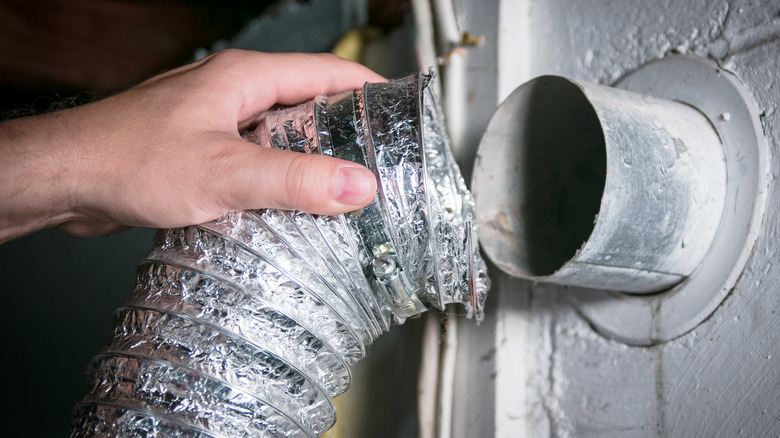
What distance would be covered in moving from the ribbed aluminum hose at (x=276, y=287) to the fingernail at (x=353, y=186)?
0.02 meters

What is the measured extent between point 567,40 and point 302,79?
1.33ft

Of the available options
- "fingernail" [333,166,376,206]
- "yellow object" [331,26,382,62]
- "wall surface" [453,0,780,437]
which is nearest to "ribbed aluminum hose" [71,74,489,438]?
"fingernail" [333,166,376,206]

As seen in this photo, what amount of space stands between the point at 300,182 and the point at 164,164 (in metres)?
0.16

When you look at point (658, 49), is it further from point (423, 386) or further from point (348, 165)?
point (423, 386)

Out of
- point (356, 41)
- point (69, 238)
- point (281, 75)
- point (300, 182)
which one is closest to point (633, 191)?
point (300, 182)

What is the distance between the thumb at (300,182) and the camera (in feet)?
1.51

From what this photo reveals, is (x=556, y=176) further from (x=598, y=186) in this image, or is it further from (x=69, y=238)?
(x=69, y=238)

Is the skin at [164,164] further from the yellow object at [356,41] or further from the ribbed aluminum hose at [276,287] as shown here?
the yellow object at [356,41]

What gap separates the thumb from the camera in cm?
46

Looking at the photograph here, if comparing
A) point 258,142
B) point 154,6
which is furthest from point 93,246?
point 258,142

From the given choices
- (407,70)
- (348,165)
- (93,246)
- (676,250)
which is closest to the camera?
(348,165)

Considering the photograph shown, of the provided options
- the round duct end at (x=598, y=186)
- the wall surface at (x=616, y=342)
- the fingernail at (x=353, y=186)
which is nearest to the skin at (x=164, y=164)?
the fingernail at (x=353, y=186)

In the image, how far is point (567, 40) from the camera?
78cm

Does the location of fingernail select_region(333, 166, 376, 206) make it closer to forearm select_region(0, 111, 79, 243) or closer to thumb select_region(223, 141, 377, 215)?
thumb select_region(223, 141, 377, 215)
